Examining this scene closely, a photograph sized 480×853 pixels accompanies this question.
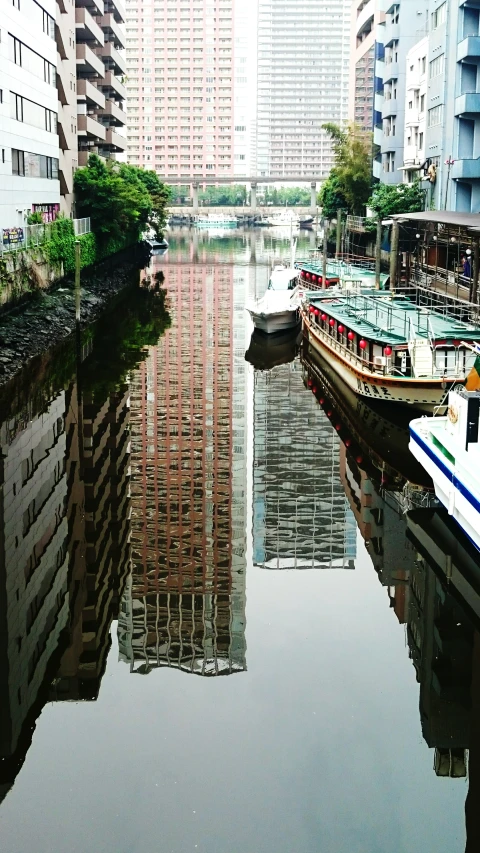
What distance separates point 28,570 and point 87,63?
58.3m

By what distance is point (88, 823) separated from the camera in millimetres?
10000

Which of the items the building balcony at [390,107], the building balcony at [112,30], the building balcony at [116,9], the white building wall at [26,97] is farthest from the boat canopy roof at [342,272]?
the building balcony at [116,9]

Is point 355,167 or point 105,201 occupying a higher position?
point 355,167

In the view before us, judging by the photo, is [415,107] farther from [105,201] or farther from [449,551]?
[449,551]

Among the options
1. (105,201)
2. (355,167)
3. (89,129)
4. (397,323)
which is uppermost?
(89,129)

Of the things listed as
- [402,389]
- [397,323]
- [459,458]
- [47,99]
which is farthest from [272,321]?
[459,458]

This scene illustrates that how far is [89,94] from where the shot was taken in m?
70.3

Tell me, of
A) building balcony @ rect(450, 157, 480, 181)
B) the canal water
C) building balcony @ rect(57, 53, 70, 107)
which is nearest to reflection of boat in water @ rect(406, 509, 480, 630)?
the canal water

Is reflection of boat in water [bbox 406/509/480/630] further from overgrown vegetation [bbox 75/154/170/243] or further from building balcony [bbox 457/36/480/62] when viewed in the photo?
overgrown vegetation [bbox 75/154/170/243]

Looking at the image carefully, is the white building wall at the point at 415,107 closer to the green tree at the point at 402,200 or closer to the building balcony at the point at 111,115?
the green tree at the point at 402,200

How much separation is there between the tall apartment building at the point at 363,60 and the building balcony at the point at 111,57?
2014 centimetres

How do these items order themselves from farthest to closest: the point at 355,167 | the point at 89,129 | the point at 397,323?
1. the point at 355,167
2. the point at 89,129
3. the point at 397,323

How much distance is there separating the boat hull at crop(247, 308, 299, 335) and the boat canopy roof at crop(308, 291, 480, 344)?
16.0ft

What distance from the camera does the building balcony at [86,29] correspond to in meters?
68.2
